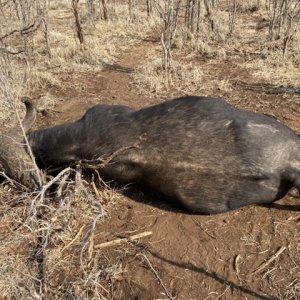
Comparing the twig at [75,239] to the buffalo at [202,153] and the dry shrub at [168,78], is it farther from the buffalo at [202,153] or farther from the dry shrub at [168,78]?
the dry shrub at [168,78]

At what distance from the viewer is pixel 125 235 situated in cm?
354

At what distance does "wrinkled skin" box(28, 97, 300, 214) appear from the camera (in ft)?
11.1

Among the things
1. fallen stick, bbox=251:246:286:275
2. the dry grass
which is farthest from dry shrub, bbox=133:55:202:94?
fallen stick, bbox=251:246:286:275

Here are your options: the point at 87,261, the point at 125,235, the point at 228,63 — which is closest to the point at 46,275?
the point at 87,261

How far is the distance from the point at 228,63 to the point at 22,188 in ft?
16.0

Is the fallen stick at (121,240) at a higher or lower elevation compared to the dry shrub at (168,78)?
lower

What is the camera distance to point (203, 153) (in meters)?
3.47

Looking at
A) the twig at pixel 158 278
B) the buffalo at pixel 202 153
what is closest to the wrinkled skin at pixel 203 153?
the buffalo at pixel 202 153

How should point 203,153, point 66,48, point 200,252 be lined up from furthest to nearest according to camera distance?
Answer: point 66,48 < point 203,153 < point 200,252

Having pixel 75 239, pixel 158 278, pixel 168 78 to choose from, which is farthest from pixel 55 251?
pixel 168 78

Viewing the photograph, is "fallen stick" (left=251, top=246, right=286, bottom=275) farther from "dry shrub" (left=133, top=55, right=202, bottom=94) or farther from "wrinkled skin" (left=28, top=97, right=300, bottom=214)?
"dry shrub" (left=133, top=55, right=202, bottom=94)

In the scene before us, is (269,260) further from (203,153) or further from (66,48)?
(66,48)

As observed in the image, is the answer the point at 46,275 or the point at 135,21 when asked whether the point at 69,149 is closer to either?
the point at 46,275

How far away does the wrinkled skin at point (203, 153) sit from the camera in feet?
11.1
